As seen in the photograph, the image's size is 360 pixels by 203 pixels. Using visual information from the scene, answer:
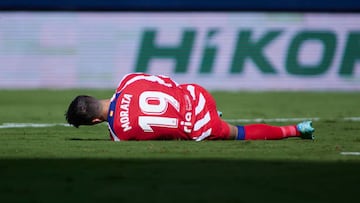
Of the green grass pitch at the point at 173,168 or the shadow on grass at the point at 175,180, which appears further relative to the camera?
the green grass pitch at the point at 173,168

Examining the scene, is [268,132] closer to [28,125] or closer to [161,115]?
[161,115]

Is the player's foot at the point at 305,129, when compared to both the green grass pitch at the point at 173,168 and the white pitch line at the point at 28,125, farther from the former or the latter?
the white pitch line at the point at 28,125

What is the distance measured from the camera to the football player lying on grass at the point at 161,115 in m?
10.2

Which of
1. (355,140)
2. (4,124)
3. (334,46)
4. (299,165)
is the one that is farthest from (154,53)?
(299,165)

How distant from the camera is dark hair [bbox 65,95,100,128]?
10.5 m

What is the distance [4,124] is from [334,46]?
11.0 m

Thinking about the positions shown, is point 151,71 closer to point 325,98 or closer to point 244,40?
point 244,40

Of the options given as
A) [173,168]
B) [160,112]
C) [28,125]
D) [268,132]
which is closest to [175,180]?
[173,168]

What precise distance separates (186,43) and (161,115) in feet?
42.2

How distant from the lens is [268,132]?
1080 centimetres

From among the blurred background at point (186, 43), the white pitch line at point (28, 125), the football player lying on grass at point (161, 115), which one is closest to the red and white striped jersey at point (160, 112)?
the football player lying on grass at point (161, 115)

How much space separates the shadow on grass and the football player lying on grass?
1.39m

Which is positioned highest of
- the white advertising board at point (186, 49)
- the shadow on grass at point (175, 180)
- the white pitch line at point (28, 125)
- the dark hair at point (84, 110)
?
the shadow on grass at point (175, 180)

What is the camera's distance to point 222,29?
23.0 m
